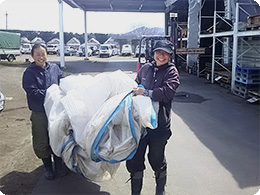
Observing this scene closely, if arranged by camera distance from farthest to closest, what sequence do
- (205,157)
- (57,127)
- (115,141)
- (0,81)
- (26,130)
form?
(0,81)
(26,130)
(205,157)
(57,127)
(115,141)

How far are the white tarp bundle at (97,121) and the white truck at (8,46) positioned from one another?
2444 cm

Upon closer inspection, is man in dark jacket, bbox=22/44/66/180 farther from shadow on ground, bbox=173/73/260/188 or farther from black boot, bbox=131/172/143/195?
shadow on ground, bbox=173/73/260/188

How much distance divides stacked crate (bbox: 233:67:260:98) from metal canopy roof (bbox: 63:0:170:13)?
1333 centimetres

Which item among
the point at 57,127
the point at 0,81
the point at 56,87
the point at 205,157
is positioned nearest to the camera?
the point at 57,127

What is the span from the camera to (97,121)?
2730 millimetres

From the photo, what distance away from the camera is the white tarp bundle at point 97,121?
272 cm

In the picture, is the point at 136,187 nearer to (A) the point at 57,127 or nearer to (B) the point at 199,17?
(A) the point at 57,127

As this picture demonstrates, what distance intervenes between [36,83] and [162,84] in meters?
1.58

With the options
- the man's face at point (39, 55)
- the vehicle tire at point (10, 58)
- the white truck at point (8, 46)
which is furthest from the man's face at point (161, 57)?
the vehicle tire at point (10, 58)

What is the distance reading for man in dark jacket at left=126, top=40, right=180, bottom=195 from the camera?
9.66 feet

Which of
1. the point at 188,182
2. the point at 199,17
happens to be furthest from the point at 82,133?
the point at 199,17

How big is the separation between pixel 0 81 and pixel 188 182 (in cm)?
1251

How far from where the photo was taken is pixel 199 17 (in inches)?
624

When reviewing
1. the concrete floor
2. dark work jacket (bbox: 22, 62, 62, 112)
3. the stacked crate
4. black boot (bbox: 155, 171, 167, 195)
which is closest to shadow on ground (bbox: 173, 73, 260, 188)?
the concrete floor
